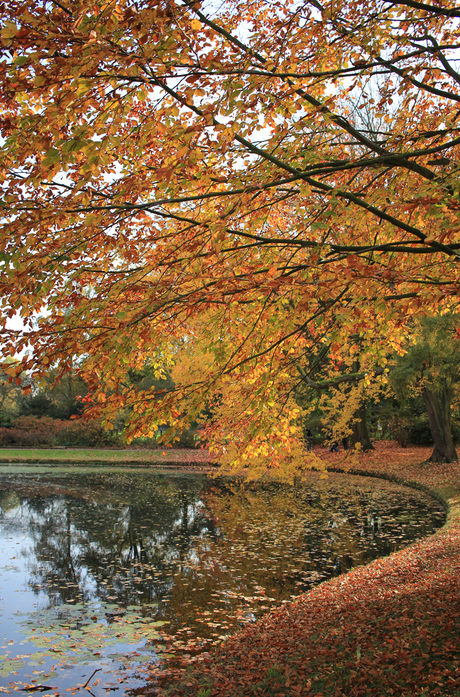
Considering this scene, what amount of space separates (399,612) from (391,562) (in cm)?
317

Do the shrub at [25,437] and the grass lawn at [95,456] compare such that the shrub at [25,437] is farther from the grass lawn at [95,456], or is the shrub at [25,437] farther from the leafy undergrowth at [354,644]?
the leafy undergrowth at [354,644]

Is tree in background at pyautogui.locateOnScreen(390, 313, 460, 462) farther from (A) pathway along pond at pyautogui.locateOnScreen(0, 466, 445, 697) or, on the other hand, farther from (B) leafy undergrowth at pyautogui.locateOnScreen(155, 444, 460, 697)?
(B) leafy undergrowth at pyautogui.locateOnScreen(155, 444, 460, 697)

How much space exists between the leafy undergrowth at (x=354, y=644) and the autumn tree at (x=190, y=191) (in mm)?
2065

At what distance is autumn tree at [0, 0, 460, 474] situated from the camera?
3.16 meters

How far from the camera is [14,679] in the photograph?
4801mm

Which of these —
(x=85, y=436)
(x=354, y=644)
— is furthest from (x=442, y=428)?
(x=85, y=436)

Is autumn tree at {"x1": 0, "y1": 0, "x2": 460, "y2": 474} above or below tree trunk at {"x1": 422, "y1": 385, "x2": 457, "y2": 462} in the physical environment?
above

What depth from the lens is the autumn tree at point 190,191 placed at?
3156mm

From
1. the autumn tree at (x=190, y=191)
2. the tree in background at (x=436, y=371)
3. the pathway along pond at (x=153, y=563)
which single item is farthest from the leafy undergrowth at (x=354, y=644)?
the tree in background at (x=436, y=371)

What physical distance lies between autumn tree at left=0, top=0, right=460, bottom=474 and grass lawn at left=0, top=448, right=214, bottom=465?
23839 mm

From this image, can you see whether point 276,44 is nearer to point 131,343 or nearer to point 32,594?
point 131,343

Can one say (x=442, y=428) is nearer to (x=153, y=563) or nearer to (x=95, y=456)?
(x=153, y=563)

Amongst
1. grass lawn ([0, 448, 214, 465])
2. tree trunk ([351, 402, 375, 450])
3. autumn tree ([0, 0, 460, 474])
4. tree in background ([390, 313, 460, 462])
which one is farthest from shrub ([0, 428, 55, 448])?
autumn tree ([0, 0, 460, 474])

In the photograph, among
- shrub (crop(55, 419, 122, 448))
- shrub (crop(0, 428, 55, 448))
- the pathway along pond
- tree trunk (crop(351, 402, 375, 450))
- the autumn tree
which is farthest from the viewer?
shrub (crop(55, 419, 122, 448))
